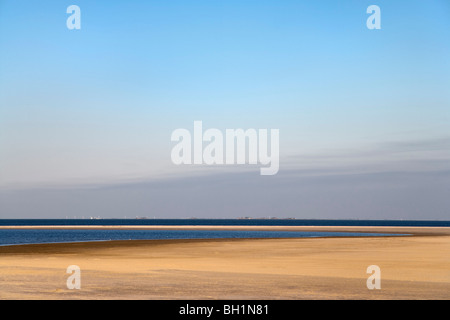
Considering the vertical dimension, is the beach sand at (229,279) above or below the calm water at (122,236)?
below

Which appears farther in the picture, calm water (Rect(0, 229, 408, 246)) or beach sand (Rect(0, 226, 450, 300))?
calm water (Rect(0, 229, 408, 246))

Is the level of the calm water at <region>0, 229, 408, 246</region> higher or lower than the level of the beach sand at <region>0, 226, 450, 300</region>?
higher

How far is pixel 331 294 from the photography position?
20172mm

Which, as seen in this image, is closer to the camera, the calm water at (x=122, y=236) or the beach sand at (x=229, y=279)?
the beach sand at (x=229, y=279)

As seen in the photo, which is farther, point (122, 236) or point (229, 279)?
point (122, 236)

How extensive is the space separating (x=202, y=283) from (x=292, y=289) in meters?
4.03

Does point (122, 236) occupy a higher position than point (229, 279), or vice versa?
point (122, 236)
